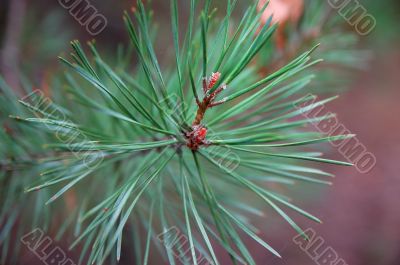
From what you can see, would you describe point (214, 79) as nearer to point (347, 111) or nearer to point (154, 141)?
point (154, 141)

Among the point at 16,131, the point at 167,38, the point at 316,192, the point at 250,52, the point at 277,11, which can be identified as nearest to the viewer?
the point at 250,52

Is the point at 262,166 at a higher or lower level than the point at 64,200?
higher

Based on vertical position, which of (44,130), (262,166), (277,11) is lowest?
(44,130)

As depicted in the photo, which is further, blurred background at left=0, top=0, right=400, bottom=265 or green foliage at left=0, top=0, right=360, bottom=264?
blurred background at left=0, top=0, right=400, bottom=265

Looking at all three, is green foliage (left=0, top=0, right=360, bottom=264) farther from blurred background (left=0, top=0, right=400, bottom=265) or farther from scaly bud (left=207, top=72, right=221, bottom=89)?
blurred background (left=0, top=0, right=400, bottom=265)

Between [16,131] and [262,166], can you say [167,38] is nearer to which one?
[16,131]

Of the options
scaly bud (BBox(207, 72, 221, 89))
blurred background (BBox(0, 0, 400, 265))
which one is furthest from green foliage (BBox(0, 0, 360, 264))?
blurred background (BBox(0, 0, 400, 265))

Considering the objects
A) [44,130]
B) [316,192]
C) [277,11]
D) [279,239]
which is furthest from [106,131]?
[279,239]
